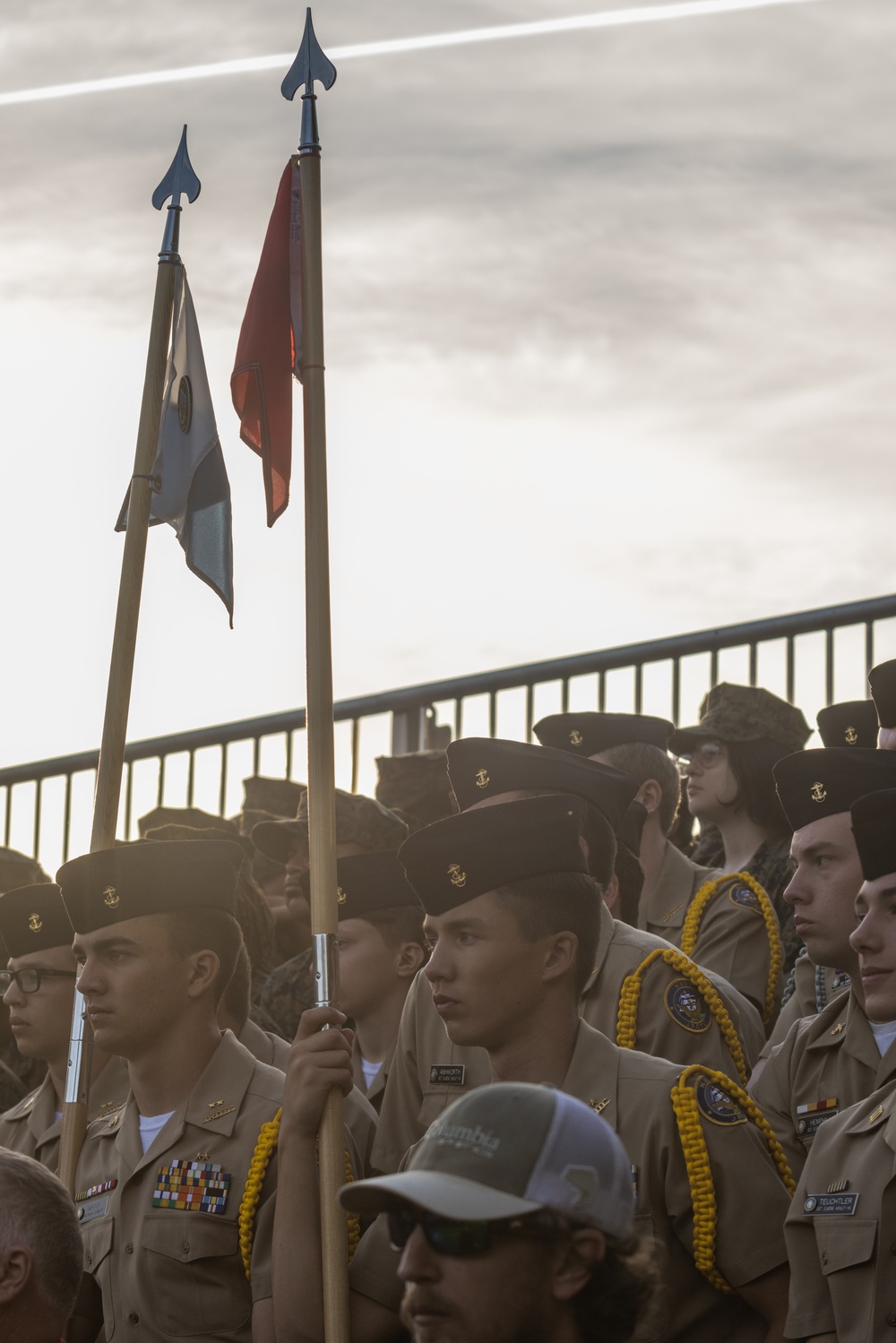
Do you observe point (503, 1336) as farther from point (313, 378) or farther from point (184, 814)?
point (184, 814)

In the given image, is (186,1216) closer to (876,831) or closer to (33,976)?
(33,976)

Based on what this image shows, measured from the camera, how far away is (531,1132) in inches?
114

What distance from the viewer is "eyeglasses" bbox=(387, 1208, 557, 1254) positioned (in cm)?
285

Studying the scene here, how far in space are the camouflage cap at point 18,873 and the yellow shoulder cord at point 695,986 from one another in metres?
4.20

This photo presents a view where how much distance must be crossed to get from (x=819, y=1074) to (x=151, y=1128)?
177 centimetres

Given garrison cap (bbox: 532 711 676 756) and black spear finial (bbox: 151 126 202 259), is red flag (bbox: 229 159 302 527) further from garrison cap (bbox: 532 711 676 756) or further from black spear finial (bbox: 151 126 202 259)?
garrison cap (bbox: 532 711 676 756)

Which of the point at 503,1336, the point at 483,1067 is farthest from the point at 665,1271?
the point at 503,1336

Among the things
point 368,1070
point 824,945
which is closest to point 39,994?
point 368,1070

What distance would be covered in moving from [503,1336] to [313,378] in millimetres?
2896

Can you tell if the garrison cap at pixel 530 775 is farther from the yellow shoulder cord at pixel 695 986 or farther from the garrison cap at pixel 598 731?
the garrison cap at pixel 598 731

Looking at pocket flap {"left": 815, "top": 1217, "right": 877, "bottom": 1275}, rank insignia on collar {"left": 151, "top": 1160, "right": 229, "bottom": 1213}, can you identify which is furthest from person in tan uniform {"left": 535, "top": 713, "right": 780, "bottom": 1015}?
pocket flap {"left": 815, "top": 1217, "right": 877, "bottom": 1275}

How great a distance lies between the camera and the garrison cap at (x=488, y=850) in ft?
14.5

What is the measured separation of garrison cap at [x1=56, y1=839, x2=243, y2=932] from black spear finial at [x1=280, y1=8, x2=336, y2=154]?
6.73 feet

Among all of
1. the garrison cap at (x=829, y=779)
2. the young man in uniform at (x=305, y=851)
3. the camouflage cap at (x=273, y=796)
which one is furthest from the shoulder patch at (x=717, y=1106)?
the camouflage cap at (x=273, y=796)
